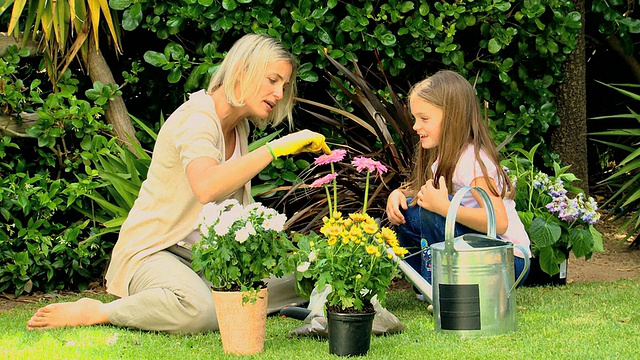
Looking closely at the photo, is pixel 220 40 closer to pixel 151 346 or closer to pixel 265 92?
pixel 265 92

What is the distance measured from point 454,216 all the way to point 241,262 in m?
0.77

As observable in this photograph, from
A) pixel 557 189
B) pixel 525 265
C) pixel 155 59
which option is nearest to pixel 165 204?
pixel 525 265

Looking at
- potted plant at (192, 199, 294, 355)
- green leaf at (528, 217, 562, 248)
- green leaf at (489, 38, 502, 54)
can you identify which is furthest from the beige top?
green leaf at (489, 38, 502, 54)

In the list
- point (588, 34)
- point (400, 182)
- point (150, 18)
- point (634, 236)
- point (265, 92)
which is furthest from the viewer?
point (588, 34)

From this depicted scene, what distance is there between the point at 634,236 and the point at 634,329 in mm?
2712

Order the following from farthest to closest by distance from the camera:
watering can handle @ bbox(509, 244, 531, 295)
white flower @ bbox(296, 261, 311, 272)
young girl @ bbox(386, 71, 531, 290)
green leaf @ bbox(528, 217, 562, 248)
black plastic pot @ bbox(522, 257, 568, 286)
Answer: black plastic pot @ bbox(522, 257, 568, 286) < green leaf @ bbox(528, 217, 562, 248) < young girl @ bbox(386, 71, 531, 290) < watering can handle @ bbox(509, 244, 531, 295) < white flower @ bbox(296, 261, 311, 272)

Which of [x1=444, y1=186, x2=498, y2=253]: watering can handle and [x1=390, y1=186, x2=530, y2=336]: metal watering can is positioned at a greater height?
[x1=444, y1=186, x2=498, y2=253]: watering can handle

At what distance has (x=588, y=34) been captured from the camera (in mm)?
6082

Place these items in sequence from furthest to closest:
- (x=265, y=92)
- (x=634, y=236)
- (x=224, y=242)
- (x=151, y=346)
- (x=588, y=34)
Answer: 1. (x=588, y=34)
2. (x=634, y=236)
3. (x=265, y=92)
4. (x=151, y=346)
5. (x=224, y=242)

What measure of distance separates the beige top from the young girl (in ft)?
2.78

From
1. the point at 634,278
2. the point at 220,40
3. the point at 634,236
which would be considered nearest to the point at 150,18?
the point at 220,40

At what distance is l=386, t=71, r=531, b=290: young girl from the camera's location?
11.0 feet

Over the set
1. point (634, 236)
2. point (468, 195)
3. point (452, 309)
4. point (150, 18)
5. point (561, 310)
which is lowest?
point (634, 236)

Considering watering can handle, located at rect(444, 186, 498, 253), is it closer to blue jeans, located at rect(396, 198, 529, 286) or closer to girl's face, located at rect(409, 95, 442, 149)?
blue jeans, located at rect(396, 198, 529, 286)
